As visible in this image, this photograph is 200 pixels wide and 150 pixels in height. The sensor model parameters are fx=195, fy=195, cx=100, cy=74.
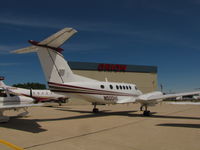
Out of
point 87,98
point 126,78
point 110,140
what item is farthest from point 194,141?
point 126,78

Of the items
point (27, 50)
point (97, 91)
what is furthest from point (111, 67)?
point (27, 50)

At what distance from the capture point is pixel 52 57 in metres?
13.1

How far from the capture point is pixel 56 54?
13.3 metres

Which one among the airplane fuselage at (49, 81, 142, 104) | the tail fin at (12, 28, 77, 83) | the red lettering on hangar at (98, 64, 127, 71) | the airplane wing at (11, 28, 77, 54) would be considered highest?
the red lettering on hangar at (98, 64, 127, 71)

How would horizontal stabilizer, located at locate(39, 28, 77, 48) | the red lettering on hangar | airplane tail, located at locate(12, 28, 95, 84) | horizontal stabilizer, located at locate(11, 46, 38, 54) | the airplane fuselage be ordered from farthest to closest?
the red lettering on hangar, the airplane fuselage, horizontal stabilizer, located at locate(11, 46, 38, 54), airplane tail, located at locate(12, 28, 95, 84), horizontal stabilizer, located at locate(39, 28, 77, 48)

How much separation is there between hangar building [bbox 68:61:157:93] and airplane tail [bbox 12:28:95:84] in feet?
78.7

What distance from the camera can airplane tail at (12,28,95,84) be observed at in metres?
12.3

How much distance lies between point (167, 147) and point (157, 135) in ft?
6.42

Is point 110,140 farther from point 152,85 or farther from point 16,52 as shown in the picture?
point 152,85

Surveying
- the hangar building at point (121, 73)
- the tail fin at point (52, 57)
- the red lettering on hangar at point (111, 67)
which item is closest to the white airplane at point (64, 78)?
the tail fin at point (52, 57)

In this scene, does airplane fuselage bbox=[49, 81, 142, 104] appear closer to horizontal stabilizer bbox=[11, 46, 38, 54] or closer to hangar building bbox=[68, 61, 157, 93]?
horizontal stabilizer bbox=[11, 46, 38, 54]

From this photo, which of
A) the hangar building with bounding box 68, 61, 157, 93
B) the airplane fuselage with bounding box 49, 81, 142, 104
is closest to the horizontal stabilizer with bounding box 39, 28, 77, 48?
the airplane fuselage with bounding box 49, 81, 142, 104

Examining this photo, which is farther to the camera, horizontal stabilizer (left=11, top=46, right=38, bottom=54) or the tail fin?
horizontal stabilizer (left=11, top=46, right=38, bottom=54)

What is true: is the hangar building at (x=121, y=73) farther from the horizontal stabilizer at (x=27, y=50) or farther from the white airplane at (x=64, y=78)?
the horizontal stabilizer at (x=27, y=50)
